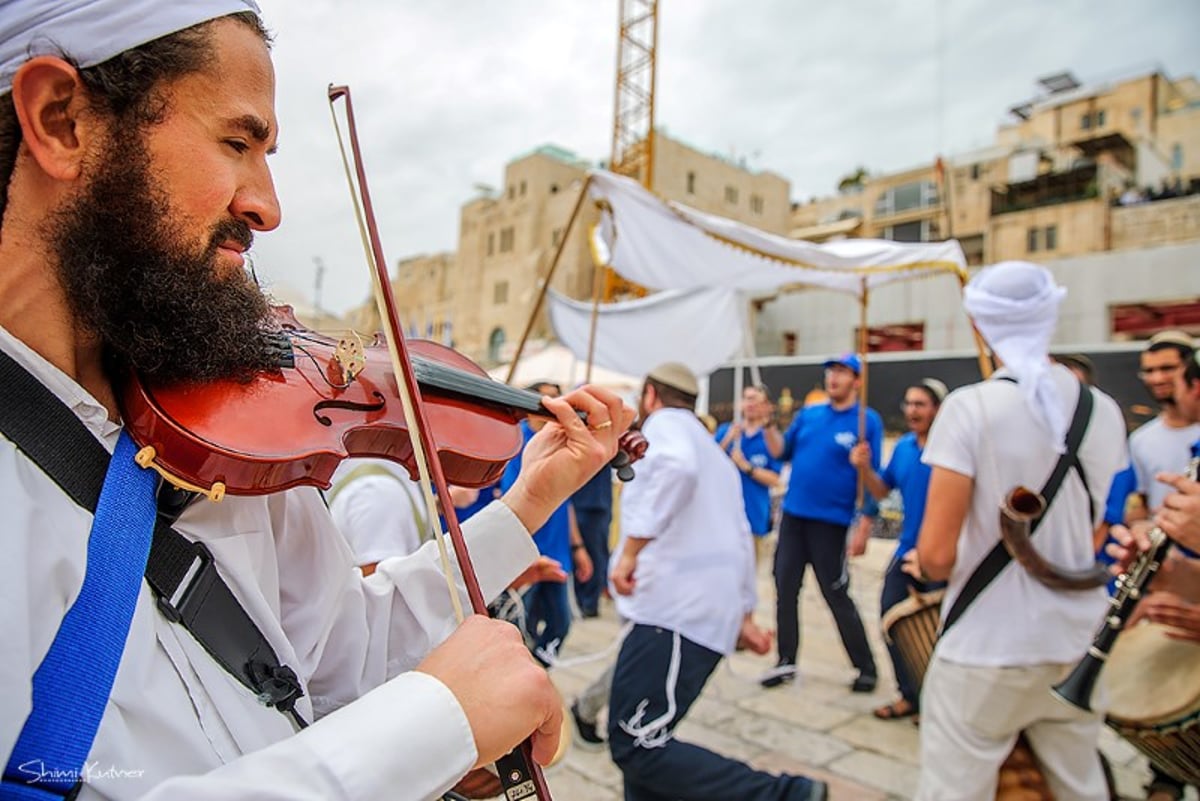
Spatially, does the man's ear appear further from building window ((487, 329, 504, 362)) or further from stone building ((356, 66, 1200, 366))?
building window ((487, 329, 504, 362))

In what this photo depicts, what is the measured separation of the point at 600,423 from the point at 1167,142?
49.3 meters

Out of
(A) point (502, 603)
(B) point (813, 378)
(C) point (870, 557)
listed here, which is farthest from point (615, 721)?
(B) point (813, 378)

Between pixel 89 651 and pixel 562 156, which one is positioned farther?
pixel 562 156

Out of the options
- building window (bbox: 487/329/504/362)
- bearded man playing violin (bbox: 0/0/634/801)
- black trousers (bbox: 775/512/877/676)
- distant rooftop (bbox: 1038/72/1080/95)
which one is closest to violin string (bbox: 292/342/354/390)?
bearded man playing violin (bbox: 0/0/634/801)

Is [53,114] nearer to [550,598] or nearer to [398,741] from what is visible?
[398,741]

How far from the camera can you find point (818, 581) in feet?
15.7

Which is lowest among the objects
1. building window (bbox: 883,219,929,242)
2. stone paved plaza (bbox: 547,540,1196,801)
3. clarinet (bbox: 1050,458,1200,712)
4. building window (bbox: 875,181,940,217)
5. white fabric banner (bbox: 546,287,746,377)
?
stone paved plaza (bbox: 547,540,1196,801)

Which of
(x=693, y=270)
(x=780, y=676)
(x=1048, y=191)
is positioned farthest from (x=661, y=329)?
(x=1048, y=191)

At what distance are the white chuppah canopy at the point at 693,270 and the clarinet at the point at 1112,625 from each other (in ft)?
8.40

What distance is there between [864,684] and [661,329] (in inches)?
111

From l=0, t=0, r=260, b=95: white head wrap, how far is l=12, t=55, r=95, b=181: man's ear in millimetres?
23

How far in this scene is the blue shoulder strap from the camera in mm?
655

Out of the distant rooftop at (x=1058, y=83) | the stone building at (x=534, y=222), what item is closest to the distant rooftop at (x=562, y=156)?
the stone building at (x=534, y=222)

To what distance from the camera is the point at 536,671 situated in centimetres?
86
